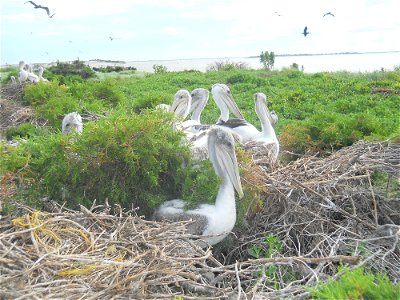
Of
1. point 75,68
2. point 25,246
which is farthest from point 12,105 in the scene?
point 75,68

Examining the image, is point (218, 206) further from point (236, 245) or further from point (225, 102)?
point (225, 102)

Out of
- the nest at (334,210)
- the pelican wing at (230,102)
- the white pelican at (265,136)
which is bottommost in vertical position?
the nest at (334,210)

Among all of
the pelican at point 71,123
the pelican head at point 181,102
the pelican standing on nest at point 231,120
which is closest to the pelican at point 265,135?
the pelican standing on nest at point 231,120

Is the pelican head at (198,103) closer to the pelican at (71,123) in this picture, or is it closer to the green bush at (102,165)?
the pelican at (71,123)

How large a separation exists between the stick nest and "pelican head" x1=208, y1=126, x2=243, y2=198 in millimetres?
355

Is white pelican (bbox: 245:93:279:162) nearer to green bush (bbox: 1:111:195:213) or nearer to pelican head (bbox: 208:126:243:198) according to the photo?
pelican head (bbox: 208:126:243:198)

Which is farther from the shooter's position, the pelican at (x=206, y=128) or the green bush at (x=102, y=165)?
the pelican at (x=206, y=128)

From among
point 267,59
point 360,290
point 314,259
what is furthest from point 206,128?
point 267,59

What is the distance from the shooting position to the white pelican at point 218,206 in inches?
161

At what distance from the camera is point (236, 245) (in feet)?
15.2

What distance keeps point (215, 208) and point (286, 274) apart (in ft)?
2.68

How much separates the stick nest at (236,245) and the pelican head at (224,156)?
0.35 metres

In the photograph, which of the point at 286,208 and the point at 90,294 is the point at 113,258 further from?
the point at 286,208

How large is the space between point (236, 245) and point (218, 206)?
58cm
